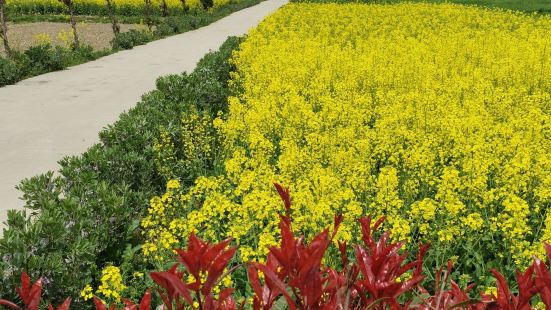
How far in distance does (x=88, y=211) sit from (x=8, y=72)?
9.99m

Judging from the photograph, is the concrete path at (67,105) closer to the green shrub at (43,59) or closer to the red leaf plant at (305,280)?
the green shrub at (43,59)

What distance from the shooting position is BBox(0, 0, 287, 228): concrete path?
275 inches

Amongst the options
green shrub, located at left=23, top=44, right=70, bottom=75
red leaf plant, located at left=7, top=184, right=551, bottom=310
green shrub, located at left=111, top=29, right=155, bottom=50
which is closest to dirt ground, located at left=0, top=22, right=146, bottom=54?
green shrub, located at left=111, top=29, right=155, bottom=50

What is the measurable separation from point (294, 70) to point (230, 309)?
9184 mm

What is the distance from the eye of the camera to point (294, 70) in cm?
1040

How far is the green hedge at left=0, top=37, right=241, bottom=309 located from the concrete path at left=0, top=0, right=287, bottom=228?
0.88 m

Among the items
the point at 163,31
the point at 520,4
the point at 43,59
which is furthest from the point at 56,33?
the point at 520,4

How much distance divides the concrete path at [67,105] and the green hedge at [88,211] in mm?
876

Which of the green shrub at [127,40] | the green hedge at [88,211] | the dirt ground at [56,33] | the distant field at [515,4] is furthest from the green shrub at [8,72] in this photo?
the distant field at [515,4]

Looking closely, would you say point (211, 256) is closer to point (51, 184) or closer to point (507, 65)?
point (51, 184)

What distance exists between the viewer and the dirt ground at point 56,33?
26616mm

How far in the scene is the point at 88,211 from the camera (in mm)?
4230

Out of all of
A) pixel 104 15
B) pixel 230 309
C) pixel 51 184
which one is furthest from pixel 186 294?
pixel 104 15

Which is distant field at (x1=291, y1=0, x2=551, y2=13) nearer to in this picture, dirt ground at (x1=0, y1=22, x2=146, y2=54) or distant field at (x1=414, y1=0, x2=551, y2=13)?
distant field at (x1=414, y1=0, x2=551, y2=13)
